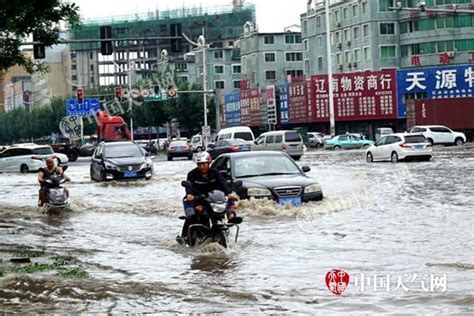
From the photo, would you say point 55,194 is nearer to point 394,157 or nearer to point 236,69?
point 394,157

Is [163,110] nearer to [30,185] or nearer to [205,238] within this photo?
[30,185]

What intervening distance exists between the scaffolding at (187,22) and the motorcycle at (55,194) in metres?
139

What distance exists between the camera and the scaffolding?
6403 inches

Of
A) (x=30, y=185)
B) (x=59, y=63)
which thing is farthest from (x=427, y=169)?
(x=59, y=63)

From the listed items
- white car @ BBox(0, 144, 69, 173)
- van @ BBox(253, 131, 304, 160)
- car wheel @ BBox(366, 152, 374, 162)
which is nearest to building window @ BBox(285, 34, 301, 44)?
van @ BBox(253, 131, 304, 160)

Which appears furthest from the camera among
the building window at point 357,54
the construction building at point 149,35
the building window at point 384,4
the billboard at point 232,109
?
the construction building at point 149,35

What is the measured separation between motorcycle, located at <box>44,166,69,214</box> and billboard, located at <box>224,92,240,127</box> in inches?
2934

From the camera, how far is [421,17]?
295ft

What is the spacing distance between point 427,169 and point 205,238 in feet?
70.0

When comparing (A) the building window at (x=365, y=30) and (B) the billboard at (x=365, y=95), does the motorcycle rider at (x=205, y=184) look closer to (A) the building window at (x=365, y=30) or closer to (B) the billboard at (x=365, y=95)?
(B) the billboard at (x=365, y=95)

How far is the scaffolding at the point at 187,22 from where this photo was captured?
16262 centimetres

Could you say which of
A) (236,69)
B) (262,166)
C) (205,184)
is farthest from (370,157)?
(236,69)

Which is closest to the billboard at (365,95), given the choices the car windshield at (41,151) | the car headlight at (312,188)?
the car windshield at (41,151)

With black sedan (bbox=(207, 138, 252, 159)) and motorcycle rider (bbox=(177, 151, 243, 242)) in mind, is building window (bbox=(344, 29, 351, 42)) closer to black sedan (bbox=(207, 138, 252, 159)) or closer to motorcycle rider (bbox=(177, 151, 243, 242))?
black sedan (bbox=(207, 138, 252, 159))
